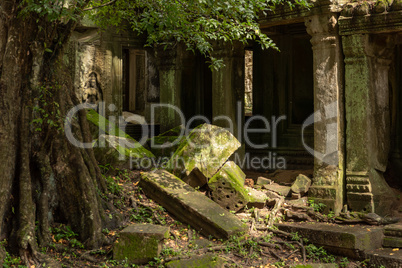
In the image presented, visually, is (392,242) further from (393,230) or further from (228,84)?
(228,84)

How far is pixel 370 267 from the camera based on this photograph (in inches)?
245

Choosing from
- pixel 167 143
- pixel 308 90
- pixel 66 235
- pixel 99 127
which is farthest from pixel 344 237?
pixel 308 90

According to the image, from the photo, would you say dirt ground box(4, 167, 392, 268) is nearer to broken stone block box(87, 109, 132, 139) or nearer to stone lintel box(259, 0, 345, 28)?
broken stone block box(87, 109, 132, 139)

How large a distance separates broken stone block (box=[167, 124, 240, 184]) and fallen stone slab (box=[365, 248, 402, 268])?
8.85ft

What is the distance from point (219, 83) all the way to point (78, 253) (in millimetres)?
4997

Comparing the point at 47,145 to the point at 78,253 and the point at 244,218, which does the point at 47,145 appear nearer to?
the point at 78,253

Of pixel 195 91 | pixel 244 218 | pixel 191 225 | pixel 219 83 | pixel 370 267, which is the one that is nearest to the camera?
pixel 370 267

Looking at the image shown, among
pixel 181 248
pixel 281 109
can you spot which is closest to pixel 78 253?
pixel 181 248

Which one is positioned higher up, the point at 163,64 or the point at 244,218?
the point at 163,64

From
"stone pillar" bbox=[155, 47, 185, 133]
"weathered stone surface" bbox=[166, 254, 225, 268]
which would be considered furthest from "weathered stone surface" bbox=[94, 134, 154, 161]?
"stone pillar" bbox=[155, 47, 185, 133]

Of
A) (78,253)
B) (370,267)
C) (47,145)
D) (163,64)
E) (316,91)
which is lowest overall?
(370,267)

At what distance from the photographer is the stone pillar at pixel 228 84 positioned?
30.8ft

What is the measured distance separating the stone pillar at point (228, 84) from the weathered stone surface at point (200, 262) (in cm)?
425

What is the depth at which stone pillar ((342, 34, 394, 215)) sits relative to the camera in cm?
754
